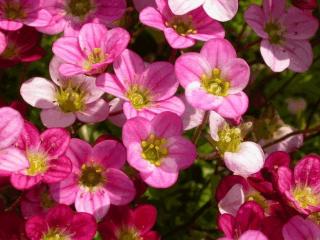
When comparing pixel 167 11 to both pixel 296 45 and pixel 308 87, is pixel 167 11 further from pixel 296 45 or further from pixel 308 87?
pixel 308 87

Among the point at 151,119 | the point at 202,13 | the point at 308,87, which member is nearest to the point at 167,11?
the point at 202,13

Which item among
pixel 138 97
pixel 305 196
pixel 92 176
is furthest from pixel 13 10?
pixel 305 196

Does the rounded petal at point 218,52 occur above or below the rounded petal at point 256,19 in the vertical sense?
above

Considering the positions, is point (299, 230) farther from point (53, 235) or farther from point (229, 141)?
point (53, 235)

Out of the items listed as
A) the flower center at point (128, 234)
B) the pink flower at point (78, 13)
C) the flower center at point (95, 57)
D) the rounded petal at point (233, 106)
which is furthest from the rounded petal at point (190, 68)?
the flower center at point (128, 234)

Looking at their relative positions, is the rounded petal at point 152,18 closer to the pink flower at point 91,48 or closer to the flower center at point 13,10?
the pink flower at point 91,48

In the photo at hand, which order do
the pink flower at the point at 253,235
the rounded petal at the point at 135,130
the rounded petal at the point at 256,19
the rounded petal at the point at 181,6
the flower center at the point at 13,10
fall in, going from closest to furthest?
the pink flower at the point at 253,235
the rounded petal at the point at 135,130
the rounded petal at the point at 181,6
the flower center at the point at 13,10
the rounded petal at the point at 256,19

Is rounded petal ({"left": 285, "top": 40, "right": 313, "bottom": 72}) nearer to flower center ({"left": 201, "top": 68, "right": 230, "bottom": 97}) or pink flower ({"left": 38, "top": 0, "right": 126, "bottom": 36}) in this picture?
flower center ({"left": 201, "top": 68, "right": 230, "bottom": 97})

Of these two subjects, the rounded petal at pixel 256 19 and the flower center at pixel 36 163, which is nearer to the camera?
the flower center at pixel 36 163
